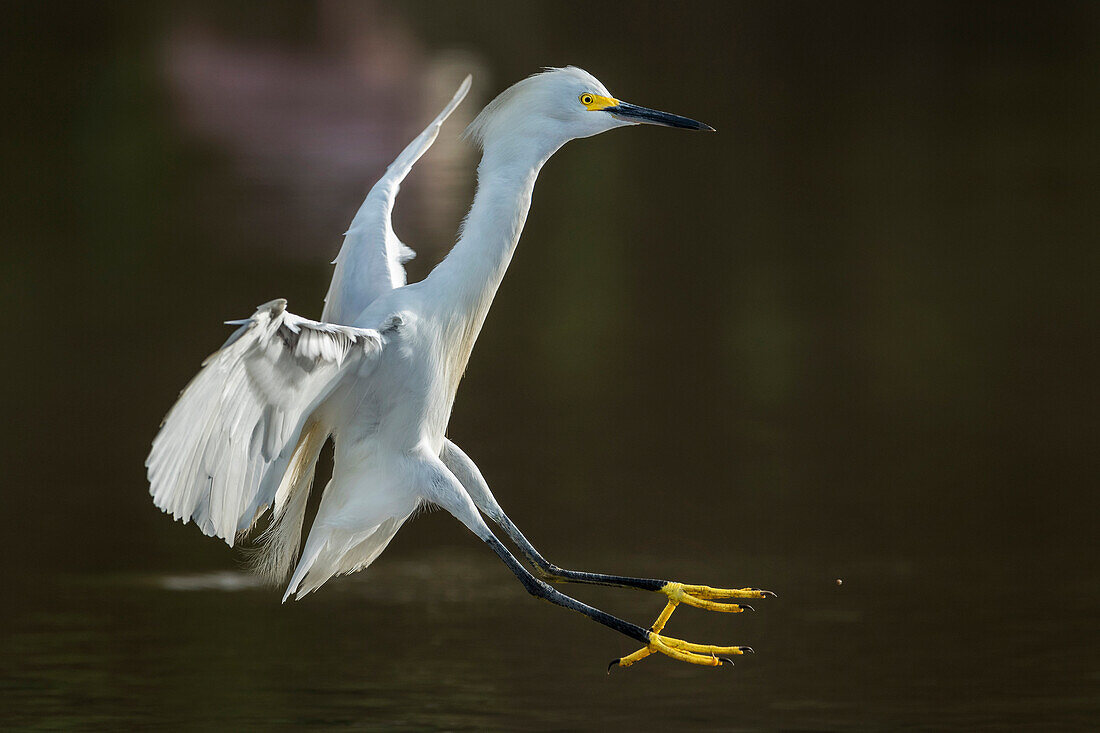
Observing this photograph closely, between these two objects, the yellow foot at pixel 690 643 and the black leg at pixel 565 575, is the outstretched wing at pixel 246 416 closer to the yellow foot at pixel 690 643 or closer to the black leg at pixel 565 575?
the black leg at pixel 565 575

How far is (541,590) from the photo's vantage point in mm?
3564

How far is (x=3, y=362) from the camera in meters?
7.21

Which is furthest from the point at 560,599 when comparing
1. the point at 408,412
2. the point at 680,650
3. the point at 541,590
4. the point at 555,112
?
the point at 555,112

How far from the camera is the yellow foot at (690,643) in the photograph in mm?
3490

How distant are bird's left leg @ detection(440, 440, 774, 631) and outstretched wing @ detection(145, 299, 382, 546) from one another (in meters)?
0.47

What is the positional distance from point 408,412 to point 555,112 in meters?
0.73

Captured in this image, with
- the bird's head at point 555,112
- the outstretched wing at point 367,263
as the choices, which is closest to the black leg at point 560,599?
the outstretched wing at point 367,263

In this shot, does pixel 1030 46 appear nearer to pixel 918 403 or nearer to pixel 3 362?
pixel 918 403

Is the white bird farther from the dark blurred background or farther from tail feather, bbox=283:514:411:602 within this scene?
the dark blurred background

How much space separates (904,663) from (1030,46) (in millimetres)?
10409

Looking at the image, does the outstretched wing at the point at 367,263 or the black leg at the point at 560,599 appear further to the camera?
the outstretched wing at the point at 367,263

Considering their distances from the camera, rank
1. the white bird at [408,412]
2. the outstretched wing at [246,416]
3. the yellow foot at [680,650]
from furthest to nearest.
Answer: the yellow foot at [680,650], the white bird at [408,412], the outstretched wing at [246,416]

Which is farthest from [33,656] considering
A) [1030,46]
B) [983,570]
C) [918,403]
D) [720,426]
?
[1030,46]

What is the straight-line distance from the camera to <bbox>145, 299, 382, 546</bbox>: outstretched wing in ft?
9.84
